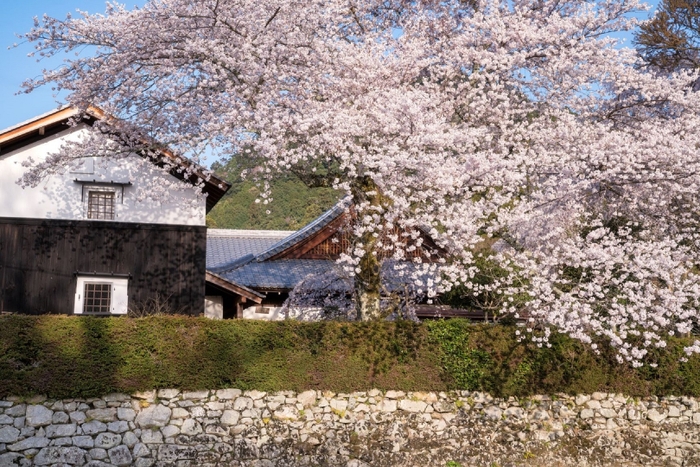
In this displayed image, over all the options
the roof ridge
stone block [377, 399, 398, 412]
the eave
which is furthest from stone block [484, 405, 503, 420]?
the roof ridge

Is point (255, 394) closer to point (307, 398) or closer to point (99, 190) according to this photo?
point (307, 398)

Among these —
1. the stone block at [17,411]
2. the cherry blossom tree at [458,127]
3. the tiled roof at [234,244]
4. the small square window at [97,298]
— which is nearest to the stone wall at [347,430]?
the stone block at [17,411]

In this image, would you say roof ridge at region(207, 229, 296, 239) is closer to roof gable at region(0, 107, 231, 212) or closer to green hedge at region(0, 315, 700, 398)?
roof gable at region(0, 107, 231, 212)

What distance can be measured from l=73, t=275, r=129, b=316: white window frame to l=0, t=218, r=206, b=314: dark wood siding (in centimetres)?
11

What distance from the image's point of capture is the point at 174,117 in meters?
14.8

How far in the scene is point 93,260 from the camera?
16.7m

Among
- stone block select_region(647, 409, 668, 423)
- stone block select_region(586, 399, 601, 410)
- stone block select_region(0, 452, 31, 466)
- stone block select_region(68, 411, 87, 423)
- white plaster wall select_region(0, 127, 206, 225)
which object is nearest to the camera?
A: stone block select_region(0, 452, 31, 466)

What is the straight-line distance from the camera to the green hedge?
1223cm

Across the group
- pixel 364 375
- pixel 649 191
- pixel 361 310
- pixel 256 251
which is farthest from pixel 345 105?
pixel 256 251

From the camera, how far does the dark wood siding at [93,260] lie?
16.3 m

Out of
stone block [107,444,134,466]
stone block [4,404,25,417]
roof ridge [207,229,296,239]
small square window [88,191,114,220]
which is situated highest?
roof ridge [207,229,296,239]

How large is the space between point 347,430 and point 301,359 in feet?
5.01

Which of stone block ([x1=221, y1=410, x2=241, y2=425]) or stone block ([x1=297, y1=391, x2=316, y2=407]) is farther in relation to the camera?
stone block ([x1=297, y1=391, x2=316, y2=407])

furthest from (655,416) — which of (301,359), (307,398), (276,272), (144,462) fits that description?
(276,272)
